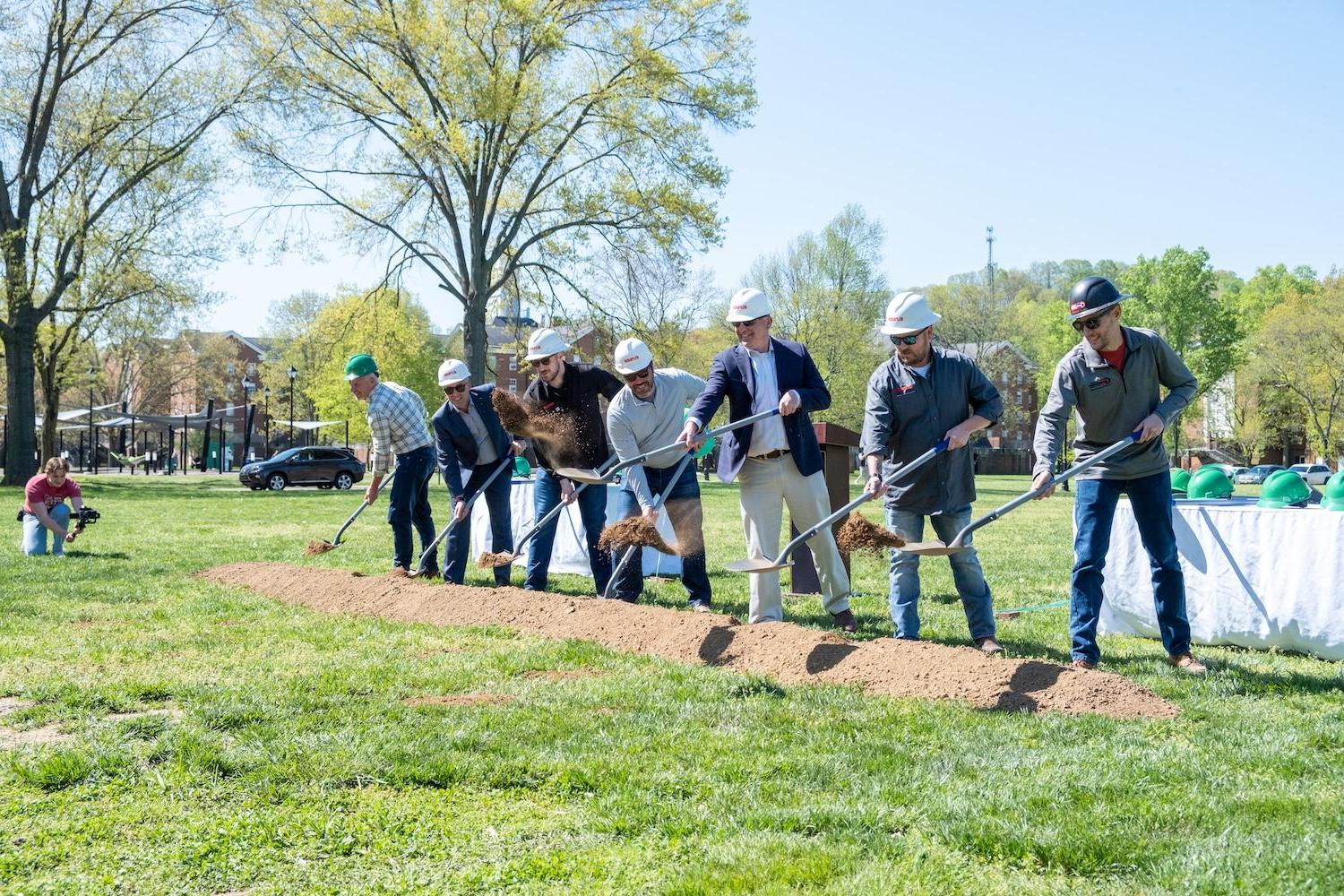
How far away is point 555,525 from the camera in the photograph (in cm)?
862

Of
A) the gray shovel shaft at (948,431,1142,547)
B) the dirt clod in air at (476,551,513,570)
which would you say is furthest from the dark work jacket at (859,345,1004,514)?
the dirt clod in air at (476,551,513,570)

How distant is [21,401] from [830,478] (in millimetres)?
27325

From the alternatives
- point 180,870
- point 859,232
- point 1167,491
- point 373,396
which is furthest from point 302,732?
point 859,232

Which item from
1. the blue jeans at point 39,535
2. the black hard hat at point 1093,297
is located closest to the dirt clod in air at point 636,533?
the black hard hat at point 1093,297

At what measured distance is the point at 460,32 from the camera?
26.5 meters

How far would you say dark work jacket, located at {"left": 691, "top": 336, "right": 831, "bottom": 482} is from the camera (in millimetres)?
6801

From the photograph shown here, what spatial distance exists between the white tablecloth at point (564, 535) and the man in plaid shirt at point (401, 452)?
815mm

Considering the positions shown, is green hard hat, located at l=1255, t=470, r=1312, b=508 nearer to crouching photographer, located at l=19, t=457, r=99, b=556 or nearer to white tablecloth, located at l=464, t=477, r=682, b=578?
white tablecloth, located at l=464, t=477, r=682, b=578

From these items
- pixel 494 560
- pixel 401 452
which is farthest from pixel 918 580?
pixel 401 452

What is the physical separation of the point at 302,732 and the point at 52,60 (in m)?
33.0

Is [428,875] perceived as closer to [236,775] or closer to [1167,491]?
[236,775]

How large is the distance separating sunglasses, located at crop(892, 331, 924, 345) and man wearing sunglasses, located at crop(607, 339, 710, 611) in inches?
73.7

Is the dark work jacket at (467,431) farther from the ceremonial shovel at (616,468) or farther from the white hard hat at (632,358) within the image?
the white hard hat at (632,358)

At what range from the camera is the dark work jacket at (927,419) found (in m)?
6.23
